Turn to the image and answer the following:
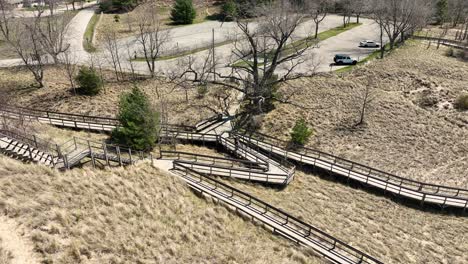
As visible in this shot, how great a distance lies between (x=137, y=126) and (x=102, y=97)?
1660 centimetres

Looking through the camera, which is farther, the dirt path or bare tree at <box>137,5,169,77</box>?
bare tree at <box>137,5,169,77</box>

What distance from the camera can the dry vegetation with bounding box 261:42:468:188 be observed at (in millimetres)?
29070

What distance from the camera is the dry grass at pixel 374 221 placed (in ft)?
61.7

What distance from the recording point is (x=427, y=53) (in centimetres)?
4991

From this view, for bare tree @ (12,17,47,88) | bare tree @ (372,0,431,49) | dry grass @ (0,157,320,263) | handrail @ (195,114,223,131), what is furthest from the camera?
bare tree @ (372,0,431,49)

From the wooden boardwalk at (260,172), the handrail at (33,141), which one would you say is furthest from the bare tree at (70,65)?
the handrail at (33,141)

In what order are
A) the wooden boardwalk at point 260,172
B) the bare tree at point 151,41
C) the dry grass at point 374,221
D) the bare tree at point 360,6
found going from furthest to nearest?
the bare tree at point 360,6 < the bare tree at point 151,41 < the dry grass at point 374,221 < the wooden boardwalk at point 260,172

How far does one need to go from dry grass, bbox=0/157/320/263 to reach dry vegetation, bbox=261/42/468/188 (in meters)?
15.7

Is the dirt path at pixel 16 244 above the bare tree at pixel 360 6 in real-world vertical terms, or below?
below

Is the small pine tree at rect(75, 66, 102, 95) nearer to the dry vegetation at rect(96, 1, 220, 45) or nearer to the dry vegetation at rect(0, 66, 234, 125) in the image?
the dry vegetation at rect(0, 66, 234, 125)

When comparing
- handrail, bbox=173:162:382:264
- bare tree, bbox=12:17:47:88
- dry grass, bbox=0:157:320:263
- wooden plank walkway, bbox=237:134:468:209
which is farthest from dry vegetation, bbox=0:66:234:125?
dry grass, bbox=0:157:320:263

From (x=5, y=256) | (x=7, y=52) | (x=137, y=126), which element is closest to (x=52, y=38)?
(x=7, y=52)

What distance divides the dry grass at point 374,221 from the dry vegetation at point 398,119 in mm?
5955

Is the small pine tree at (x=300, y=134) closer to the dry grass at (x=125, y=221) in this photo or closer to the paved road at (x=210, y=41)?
the dry grass at (x=125, y=221)
